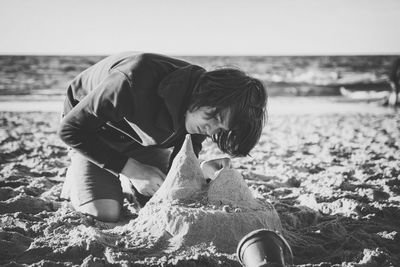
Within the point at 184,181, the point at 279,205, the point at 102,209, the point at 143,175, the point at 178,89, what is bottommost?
the point at 102,209

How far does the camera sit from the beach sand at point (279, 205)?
1781 mm

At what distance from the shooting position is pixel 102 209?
2.41 metres

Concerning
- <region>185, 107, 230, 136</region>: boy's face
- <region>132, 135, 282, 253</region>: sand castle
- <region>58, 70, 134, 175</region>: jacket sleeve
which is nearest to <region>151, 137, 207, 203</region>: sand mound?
<region>132, 135, 282, 253</region>: sand castle

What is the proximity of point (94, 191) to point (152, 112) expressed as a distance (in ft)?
2.65

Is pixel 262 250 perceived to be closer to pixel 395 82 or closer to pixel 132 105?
pixel 132 105

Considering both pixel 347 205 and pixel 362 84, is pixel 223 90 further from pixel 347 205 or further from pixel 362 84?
pixel 362 84

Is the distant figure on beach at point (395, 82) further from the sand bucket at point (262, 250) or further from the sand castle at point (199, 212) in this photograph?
the sand bucket at point (262, 250)

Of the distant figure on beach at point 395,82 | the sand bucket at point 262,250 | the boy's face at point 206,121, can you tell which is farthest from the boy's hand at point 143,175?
the distant figure on beach at point 395,82

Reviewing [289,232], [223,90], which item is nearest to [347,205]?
[289,232]

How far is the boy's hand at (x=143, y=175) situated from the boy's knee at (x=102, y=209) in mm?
248

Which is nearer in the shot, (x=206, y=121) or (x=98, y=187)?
(x=206, y=121)

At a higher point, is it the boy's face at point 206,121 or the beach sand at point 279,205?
the boy's face at point 206,121

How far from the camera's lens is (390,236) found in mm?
2074

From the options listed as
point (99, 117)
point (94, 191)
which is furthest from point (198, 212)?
point (94, 191)
